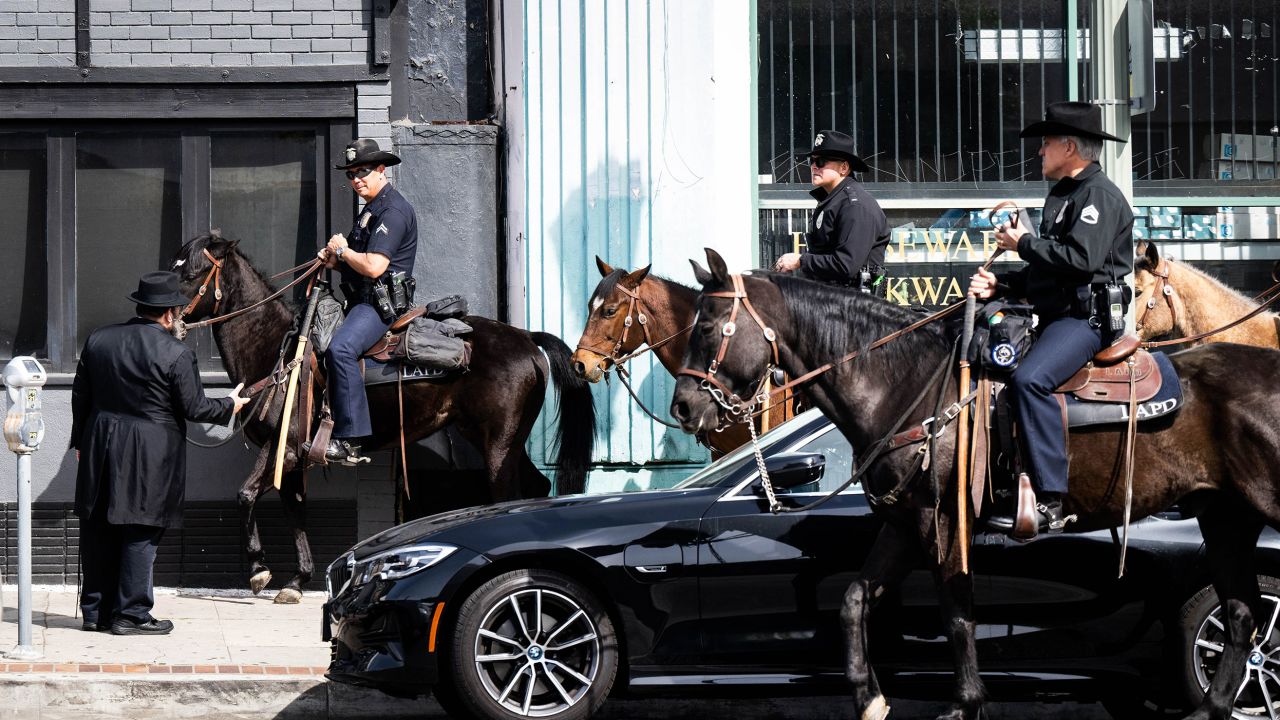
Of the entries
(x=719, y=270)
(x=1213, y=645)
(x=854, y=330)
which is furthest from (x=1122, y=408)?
(x=719, y=270)

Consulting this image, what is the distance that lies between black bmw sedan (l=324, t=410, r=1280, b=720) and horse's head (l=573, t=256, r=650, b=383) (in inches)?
118

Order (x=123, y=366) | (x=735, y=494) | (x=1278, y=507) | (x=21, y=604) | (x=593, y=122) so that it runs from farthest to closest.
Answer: (x=593, y=122) → (x=123, y=366) → (x=21, y=604) → (x=735, y=494) → (x=1278, y=507)

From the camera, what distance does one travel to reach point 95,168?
12.1 m

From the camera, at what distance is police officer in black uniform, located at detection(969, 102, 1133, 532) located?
6.69 m

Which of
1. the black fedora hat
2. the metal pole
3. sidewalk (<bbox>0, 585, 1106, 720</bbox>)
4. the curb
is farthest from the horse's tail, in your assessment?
the metal pole

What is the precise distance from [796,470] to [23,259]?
7341 millimetres

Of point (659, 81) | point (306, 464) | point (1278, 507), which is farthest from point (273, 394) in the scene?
point (1278, 507)

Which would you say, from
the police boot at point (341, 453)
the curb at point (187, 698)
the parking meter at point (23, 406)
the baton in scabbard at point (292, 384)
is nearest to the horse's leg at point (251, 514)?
the baton in scabbard at point (292, 384)

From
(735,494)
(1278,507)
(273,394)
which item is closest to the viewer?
(1278,507)

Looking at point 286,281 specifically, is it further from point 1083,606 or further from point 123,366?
point 1083,606

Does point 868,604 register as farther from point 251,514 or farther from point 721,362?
point 251,514

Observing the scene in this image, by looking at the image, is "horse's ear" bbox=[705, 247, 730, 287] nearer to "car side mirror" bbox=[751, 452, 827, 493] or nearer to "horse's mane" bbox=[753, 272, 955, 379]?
"horse's mane" bbox=[753, 272, 955, 379]

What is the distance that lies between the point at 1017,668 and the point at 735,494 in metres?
1.45

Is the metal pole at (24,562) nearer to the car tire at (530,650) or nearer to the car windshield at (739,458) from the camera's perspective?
the car tire at (530,650)
